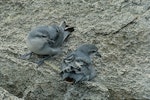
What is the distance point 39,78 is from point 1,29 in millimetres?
1897

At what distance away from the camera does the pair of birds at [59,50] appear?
7305mm

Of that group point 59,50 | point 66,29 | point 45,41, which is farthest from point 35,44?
point 66,29

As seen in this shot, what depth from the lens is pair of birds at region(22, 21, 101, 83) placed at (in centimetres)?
730

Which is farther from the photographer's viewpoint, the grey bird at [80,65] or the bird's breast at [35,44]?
the bird's breast at [35,44]

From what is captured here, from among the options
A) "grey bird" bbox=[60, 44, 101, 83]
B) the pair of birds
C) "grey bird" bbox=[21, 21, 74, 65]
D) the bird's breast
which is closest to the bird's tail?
the pair of birds

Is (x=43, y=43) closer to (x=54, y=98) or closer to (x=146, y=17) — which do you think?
(x=54, y=98)

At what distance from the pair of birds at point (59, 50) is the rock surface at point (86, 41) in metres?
0.15

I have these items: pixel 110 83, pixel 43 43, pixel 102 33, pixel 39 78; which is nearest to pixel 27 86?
pixel 39 78

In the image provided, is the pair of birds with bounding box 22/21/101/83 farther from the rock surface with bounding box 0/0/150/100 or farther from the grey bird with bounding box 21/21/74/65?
the rock surface with bounding box 0/0/150/100

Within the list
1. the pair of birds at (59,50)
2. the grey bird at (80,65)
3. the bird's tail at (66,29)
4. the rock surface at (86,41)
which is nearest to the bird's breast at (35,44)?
the pair of birds at (59,50)

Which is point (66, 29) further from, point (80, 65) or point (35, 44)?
point (80, 65)

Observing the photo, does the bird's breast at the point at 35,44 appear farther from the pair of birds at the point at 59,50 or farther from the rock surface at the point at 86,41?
the rock surface at the point at 86,41

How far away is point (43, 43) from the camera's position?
8.09 metres

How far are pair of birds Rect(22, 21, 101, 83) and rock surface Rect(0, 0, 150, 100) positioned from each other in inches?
5.9
